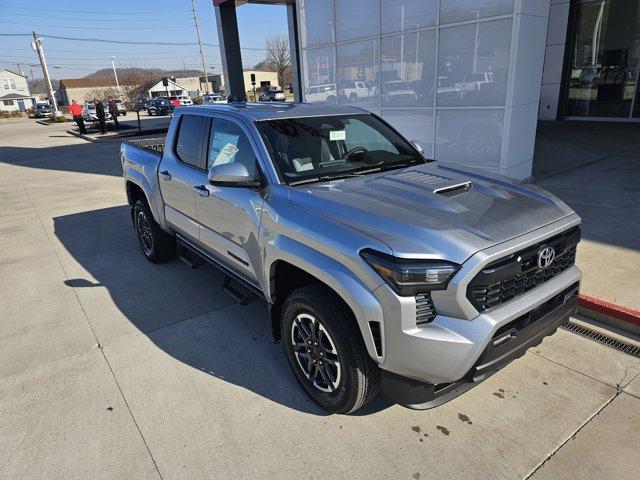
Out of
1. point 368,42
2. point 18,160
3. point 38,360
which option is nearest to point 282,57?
point 18,160

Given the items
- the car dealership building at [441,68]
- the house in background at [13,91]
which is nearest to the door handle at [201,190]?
the car dealership building at [441,68]

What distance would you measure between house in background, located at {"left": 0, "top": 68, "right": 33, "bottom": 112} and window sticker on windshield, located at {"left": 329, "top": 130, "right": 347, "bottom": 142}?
370ft

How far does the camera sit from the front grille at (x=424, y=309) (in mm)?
2291

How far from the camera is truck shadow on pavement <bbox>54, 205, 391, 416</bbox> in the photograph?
3.37m

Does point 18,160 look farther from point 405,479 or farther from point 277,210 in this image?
point 405,479

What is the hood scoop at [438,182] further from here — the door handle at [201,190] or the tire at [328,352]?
the door handle at [201,190]

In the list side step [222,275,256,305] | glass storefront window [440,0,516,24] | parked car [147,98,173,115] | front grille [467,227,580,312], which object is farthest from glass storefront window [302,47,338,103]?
parked car [147,98,173,115]

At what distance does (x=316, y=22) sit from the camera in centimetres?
1059

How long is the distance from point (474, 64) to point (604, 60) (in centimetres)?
1169

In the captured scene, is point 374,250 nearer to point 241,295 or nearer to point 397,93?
point 241,295

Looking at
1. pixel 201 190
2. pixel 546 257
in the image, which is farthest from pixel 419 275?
pixel 201 190

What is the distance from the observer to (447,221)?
2.52 meters

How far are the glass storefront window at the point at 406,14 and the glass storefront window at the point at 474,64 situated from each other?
450mm

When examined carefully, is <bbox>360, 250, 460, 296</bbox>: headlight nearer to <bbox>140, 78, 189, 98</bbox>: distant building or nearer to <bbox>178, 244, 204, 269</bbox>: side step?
<bbox>178, 244, 204, 269</bbox>: side step
